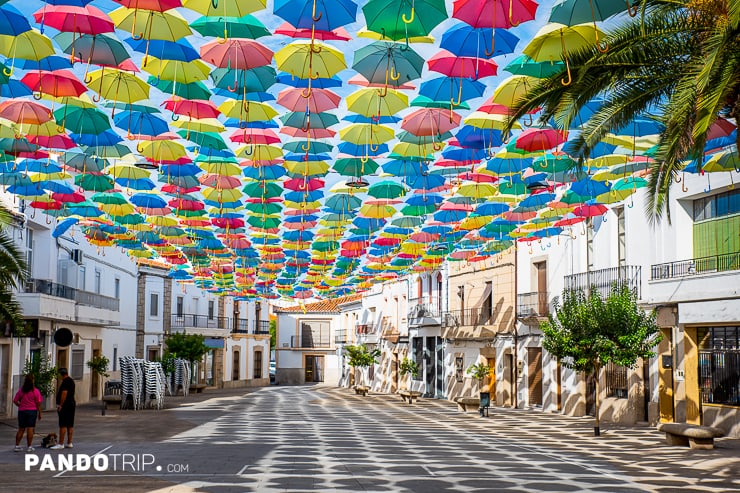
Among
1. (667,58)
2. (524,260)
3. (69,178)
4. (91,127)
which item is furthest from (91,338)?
(667,58)

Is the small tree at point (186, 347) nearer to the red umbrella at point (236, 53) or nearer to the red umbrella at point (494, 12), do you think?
the red umbrella at point (236, 53)

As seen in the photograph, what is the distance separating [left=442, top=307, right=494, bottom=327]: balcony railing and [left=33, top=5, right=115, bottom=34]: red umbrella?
89.8 feet

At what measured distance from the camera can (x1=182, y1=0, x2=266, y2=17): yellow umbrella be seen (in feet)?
37.6

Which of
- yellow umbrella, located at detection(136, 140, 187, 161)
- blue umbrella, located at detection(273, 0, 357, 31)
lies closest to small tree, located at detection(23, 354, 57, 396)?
yellow umbrella, located at detection(136, 140, 187, 161)

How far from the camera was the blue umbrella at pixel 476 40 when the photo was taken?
40.8 feet

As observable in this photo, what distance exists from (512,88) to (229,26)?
5.16m

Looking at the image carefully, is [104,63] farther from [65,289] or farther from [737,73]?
[65,289]

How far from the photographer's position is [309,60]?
1334 centimetres

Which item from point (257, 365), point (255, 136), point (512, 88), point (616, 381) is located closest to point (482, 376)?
point (616, 381)

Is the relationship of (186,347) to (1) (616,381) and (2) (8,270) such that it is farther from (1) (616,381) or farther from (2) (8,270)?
(2) (8,270)

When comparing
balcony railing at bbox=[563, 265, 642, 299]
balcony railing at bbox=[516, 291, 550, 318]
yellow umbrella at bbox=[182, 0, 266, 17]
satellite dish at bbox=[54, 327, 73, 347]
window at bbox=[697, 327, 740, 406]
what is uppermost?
yellow umbrella at bbox=[182, 0, 266, 17]

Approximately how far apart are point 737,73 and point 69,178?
17.0 m

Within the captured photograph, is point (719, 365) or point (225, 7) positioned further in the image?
point (719, 365)

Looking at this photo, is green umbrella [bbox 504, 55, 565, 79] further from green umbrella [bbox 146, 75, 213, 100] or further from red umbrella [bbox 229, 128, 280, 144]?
red umbrella [bbox 229, 128, 280, 144]
